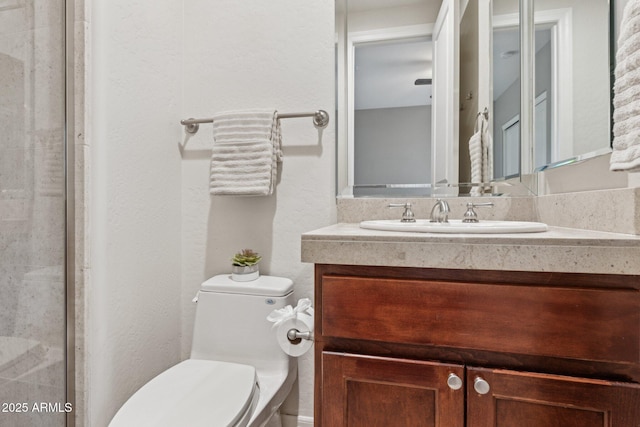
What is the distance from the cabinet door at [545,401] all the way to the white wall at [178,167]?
0.83 m

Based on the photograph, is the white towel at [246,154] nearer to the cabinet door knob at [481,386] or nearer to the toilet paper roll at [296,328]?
the toilet paper roll at [296,328]

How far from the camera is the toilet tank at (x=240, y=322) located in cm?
132

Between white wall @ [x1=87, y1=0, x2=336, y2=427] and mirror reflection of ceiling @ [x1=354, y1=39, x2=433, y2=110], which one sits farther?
mirror reflection of ceiling @ [x1=354, y1=39, x2=433, y2=110]

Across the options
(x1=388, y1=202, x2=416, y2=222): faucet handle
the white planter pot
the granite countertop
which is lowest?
the white planter pot

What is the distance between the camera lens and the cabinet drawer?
68 centimetres

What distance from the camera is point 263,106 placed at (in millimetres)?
1505

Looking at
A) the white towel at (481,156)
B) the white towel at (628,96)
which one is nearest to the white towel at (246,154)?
the white towel at (481,156)

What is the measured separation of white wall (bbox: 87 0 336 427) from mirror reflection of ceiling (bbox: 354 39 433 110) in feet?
0.42

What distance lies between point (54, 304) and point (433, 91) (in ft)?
4.88

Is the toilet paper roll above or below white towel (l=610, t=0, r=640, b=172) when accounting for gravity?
below

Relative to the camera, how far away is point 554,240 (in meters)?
0.70

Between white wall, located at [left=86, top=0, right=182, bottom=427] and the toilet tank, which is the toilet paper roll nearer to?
the toilet tank

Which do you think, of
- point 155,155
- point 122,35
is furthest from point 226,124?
point 122,35

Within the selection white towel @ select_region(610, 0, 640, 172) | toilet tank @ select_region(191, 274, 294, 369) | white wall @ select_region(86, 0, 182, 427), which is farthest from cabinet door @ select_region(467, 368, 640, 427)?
white wall @ select_region(86, 0, 182, 427)
